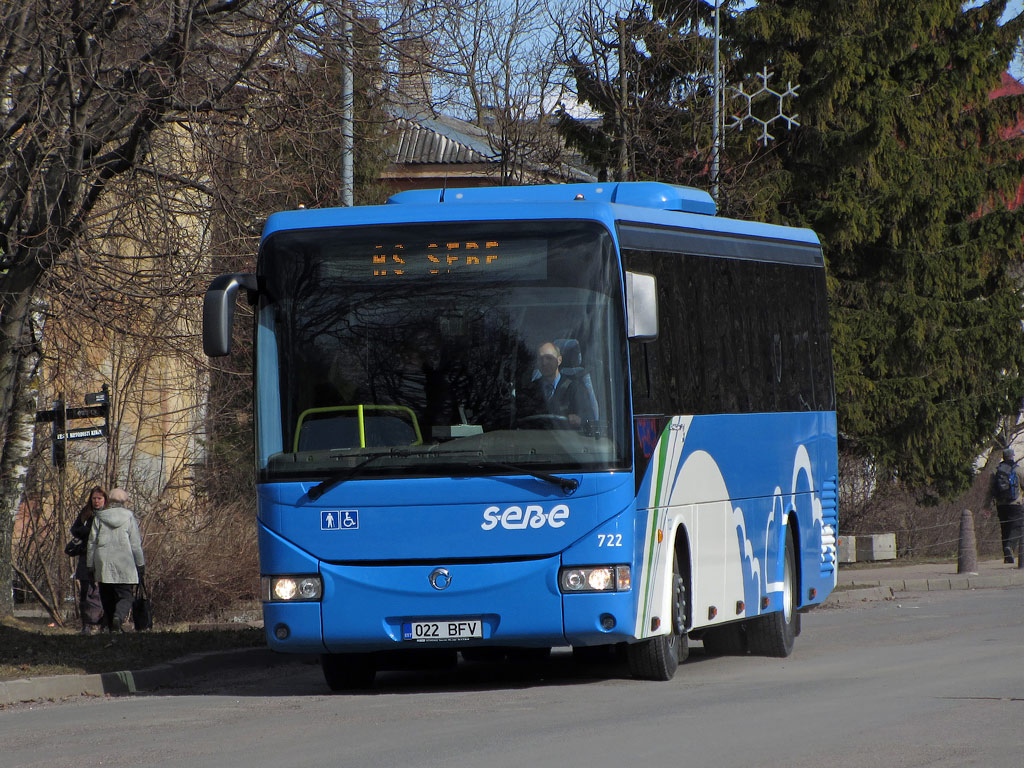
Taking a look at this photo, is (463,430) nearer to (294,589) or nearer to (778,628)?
(294,589)

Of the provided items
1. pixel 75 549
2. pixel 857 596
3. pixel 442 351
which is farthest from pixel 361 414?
pixel 857 596

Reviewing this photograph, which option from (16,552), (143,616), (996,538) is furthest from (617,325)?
(996,538)

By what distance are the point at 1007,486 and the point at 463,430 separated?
1824 cm

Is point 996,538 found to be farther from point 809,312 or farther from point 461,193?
point 461,193

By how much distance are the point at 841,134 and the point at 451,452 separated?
1898 centimetres

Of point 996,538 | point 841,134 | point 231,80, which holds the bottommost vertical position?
point 996,538

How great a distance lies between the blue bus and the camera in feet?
35.9

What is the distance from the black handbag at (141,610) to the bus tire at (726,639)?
6.78 meters

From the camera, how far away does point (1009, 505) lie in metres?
27.2

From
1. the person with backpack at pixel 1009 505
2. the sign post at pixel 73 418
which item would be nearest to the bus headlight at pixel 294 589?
the sign post at pixel 73 418

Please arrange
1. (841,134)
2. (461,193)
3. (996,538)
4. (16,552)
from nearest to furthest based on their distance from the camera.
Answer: (461,193)
(16,552)
(841,134)
(996,538)

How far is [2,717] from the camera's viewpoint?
11.3 metres

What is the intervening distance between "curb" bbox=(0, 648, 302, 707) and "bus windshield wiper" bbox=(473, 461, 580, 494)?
388cm

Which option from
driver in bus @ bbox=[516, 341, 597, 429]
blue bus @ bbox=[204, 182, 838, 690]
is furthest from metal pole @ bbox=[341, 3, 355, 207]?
driver in bus @ bbox=[516, 341, 597, 429]
